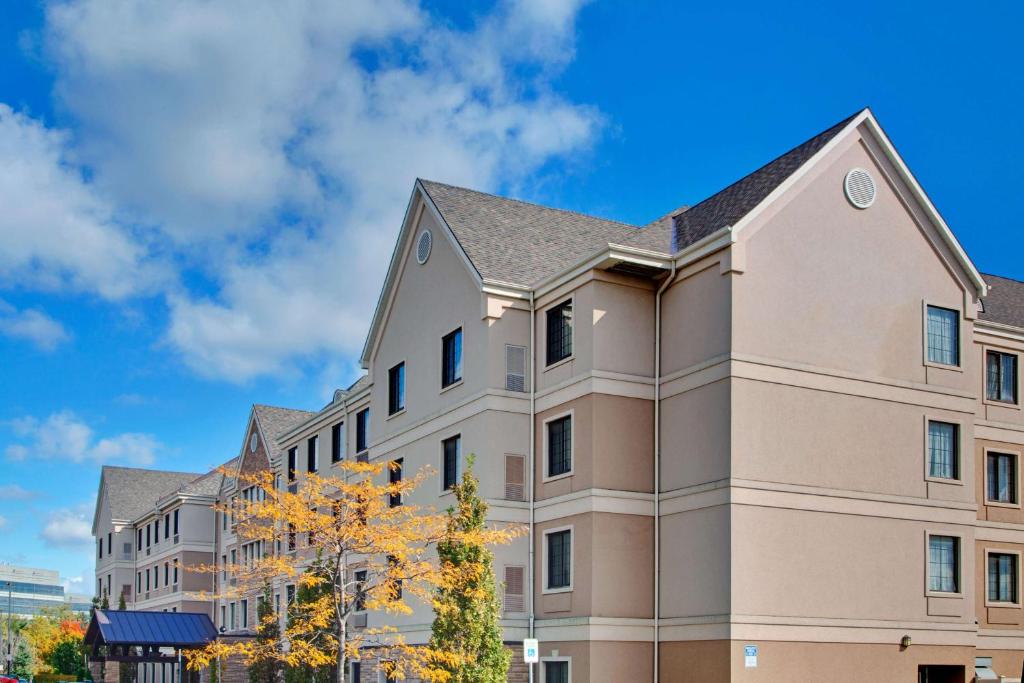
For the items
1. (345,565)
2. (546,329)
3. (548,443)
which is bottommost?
(345,565)

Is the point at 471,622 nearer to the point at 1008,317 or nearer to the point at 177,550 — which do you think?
the point at 1008,317

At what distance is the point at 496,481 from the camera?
30.6m

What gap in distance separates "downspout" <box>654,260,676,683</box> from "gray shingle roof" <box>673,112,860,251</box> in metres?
1.67

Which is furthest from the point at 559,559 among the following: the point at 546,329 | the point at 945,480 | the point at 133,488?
the point at 133,488

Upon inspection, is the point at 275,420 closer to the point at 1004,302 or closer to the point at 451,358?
the point at 451,358

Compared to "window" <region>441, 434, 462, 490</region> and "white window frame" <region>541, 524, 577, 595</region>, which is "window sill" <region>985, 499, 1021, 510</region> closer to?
"white window frame" <region>541, 524, 577, 595</region>

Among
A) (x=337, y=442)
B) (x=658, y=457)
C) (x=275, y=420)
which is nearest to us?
(x=658, y=457)

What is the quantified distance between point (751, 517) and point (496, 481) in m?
7.02

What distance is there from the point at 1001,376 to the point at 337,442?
23.7 meters

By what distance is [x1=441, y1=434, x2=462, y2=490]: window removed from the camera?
32844 mm

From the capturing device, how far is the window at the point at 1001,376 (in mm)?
34625

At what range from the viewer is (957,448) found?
30.0 metres

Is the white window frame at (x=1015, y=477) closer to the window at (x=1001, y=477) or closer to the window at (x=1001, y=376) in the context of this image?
the window at (x=1001, y=477)

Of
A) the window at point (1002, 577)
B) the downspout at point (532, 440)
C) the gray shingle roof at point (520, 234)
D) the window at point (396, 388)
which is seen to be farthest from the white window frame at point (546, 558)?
the window at point (1002, 577)
